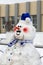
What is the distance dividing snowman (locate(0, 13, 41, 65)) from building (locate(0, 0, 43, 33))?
9.73 m

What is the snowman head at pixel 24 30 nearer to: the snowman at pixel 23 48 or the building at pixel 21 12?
the snowman at pixel 23 48

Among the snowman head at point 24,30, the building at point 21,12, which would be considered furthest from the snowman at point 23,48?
the building at point 21,12

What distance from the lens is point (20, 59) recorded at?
183 centimetres

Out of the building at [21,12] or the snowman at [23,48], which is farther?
the building at [21,12]

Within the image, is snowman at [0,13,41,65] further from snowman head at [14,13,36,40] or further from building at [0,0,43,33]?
building at [0,0,43,33]

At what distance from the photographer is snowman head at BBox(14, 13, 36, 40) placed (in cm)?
187

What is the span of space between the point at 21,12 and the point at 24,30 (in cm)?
1103

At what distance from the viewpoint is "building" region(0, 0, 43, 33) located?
41.4ft

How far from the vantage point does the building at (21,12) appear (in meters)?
12.6

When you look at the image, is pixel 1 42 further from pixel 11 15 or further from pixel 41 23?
pixel 11 15

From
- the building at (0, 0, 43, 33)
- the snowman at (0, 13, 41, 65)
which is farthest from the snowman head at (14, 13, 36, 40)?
the building at (0, 0, 43, 33)

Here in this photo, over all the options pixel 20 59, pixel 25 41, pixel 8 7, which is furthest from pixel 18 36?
pixel 8 7

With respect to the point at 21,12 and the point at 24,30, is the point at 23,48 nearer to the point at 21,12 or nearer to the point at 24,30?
the point at 24,30

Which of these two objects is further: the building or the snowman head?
the building
